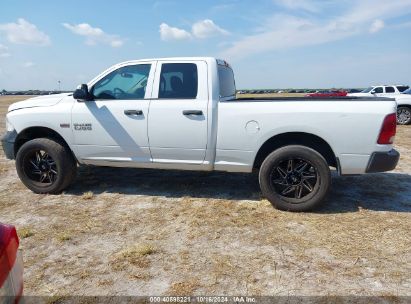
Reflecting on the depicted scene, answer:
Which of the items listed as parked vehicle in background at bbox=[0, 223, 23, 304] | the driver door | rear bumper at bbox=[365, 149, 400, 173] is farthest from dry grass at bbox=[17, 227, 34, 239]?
rear bumper at bbox=[365, 149, 400, 173]

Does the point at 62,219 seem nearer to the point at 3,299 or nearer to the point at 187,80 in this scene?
the point at 187,80

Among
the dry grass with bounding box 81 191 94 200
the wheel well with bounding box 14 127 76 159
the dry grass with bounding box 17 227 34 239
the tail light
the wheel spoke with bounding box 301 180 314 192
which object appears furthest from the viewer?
the wheel well with bounding box 14 127 76 159

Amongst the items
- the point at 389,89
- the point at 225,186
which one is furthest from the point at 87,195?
the point at 389,89

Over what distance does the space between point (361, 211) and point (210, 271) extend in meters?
2.48

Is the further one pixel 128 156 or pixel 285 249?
pixel 128 156

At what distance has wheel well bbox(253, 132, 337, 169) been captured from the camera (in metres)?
4.81

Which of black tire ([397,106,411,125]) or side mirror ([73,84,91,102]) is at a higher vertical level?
side mirror ([73,84,91,102])

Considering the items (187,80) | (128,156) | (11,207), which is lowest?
(11,207)

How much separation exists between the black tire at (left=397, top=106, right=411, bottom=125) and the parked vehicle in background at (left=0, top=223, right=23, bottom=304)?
1566 cm

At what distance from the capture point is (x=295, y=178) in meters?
4.70

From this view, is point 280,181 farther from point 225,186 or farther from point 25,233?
point 25,233

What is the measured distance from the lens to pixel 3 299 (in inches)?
58.6

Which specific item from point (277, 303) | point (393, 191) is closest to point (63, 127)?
point (277, 303)

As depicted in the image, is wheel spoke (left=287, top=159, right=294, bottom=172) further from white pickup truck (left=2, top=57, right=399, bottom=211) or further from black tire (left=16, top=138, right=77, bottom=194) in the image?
black tire (left=16, top=138, right=77, bottom=194)
